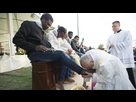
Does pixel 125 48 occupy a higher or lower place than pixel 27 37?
lower

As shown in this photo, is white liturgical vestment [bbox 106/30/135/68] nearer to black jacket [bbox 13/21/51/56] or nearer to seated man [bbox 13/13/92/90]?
seated man [bbox 13/13/92/90]

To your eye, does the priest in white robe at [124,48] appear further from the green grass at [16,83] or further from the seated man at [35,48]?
the green grass at [16,83]

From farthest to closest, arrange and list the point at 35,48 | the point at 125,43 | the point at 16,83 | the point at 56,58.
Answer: the point at 125,43
the point at 16,83
the point at 56,58
the point at 35,48

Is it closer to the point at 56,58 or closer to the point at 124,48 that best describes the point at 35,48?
the point at 56,58

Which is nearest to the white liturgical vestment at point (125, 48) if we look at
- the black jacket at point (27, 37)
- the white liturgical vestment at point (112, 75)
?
the white liturgical vestment at point (112, 75)

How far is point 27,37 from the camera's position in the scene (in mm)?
1592

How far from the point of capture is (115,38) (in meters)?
2.55

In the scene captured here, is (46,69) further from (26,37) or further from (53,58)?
(26,37)

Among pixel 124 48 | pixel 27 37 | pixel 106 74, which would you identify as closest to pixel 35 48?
pixel 27 37

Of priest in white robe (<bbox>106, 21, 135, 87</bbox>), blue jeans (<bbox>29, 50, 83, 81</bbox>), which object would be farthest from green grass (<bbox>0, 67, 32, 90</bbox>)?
priest in white robe (<bbox>106, 21, 135, 87</bbox>)

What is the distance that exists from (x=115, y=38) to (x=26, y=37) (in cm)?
265

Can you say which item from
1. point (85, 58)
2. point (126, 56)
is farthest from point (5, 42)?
point (126, 56)

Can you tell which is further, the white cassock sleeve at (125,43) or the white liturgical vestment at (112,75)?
the white cassock sleeve at (125,43)

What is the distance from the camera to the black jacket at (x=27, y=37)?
56.1 inches
